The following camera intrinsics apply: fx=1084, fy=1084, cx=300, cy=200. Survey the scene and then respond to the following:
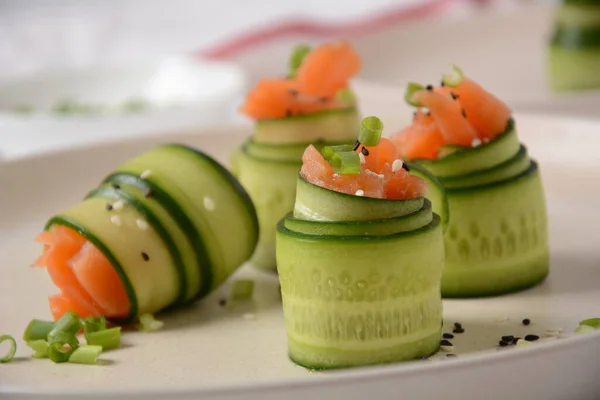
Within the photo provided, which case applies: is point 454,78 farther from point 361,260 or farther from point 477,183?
point 361,260

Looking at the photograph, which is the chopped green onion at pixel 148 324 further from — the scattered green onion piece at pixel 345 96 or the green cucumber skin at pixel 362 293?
the scattered green onion piece at pixel 345 96

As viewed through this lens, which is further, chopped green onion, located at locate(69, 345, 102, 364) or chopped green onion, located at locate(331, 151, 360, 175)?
chopped green onion, located at locate(69, 345, 102, 364)

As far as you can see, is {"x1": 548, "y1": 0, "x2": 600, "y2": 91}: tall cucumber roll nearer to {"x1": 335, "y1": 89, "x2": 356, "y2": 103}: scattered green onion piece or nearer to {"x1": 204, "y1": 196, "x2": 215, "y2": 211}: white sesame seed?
{"x1": 335, "y1": 89, "x2": 356, "y2": 103}: scattered green onion piece

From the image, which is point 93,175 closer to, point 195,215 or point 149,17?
point 195,215

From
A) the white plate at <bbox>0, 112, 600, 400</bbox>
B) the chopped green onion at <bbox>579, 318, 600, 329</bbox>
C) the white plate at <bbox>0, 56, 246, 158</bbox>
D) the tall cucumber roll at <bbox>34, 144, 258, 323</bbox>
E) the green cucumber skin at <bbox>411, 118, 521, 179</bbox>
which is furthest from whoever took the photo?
the white plate at <bbox>0, 56, 246, 158</bbox>

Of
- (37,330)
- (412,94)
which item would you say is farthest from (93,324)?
(412,94)

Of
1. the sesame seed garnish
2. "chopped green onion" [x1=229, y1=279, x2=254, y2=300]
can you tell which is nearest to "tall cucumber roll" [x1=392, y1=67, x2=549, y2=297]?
"chopped green onion" [x1=229, y1=279, x2=254, y2=300]

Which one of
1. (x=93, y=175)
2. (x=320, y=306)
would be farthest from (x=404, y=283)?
(x=93, y=175)
